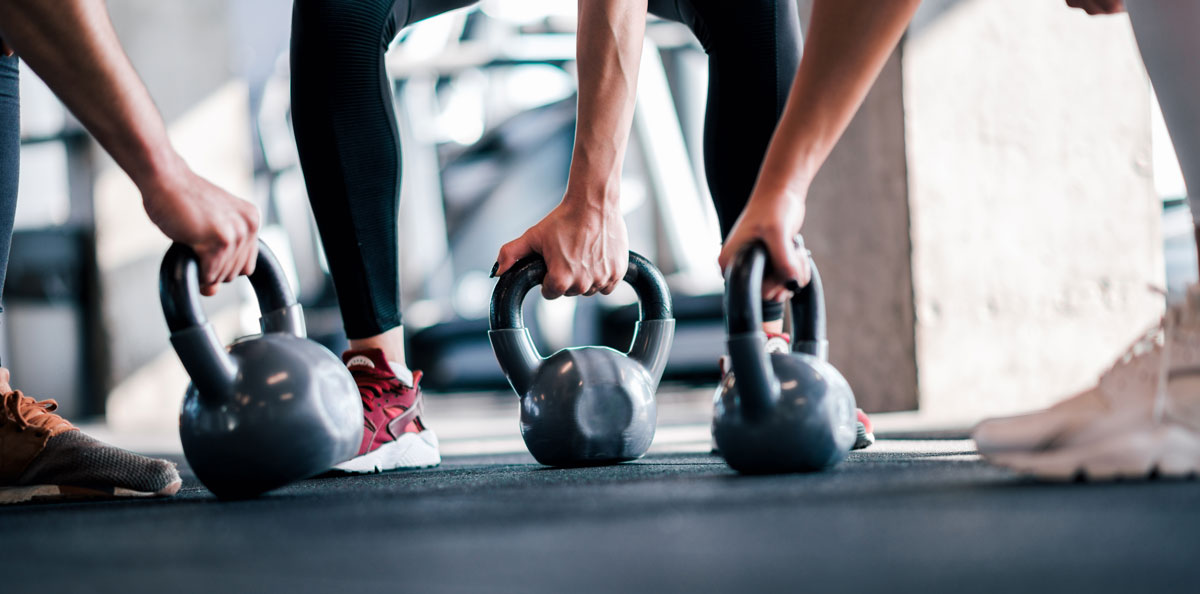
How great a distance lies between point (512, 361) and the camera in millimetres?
1430

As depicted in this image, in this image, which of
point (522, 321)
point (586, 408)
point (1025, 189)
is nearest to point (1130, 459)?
point (586, 408)

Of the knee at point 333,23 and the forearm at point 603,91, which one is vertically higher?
the knee at point 333,23

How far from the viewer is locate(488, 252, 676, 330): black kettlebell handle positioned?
1.41 metres

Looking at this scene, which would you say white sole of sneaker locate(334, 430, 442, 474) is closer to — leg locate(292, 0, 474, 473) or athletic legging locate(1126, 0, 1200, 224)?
leg locate(292, 0, 474, 473)

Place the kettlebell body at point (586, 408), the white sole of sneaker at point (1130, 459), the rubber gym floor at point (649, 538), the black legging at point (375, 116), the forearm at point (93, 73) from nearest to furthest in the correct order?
1. the rubber gym floor at point (649, 538)
2. the white sole of sneaker at point (1130, 459)
3. the forearm at point (93, 73)
4. the kettlebell body at point (586, 408)
5. the black legging at point (375, 116)

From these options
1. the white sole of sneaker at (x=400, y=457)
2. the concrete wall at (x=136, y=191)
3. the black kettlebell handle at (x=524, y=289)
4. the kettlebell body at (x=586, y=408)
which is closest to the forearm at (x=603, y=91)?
the black kettlebell handle at (x=524, y=289)

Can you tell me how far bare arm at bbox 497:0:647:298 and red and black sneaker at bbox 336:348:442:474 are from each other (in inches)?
11.3

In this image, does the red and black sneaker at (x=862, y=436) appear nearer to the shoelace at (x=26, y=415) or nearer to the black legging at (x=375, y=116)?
the black legging at (x=375, y=116)

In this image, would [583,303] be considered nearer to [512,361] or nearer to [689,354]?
[689,354]

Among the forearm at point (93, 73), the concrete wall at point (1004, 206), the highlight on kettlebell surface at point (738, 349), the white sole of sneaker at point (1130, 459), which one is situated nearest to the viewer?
the highlight on kettlebell surface at point (738, 349)

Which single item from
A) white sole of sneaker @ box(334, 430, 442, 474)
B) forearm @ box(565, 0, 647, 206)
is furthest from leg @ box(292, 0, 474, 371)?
forearm @ box(565, 0, 647, 206)

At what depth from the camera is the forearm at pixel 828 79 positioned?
3.48 feet

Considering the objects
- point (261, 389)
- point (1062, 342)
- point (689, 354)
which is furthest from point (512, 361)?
point (689, 354)

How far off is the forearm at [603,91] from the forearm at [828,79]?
389 millimetres
